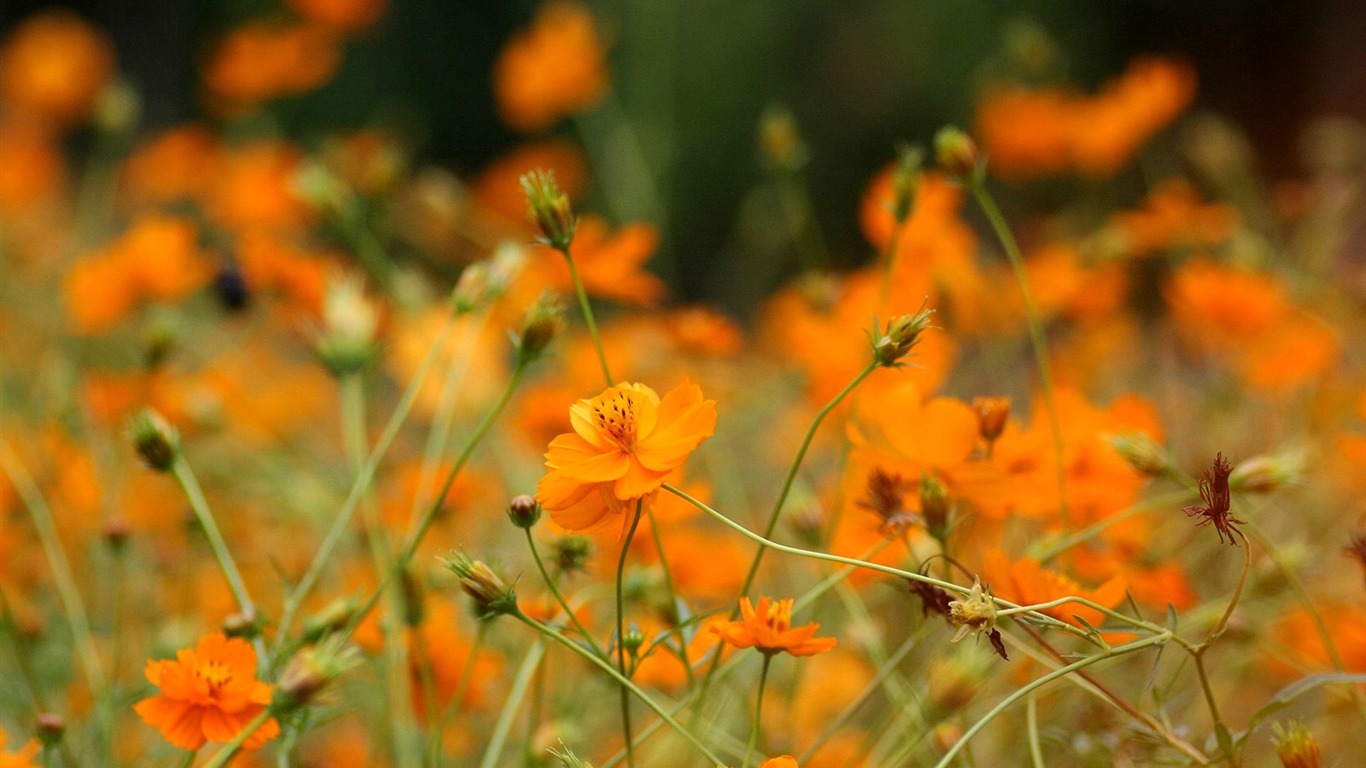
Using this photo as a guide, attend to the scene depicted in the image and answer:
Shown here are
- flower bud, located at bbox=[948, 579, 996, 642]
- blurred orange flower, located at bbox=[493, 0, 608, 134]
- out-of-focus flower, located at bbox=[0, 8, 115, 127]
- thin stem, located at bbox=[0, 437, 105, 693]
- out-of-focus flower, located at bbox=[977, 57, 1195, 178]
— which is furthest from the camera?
out-of-focus flower, located at bbox=[0, 8, 115, 127]

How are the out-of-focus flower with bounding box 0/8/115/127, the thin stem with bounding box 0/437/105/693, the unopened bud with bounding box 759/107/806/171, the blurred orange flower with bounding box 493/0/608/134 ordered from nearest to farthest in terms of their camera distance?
the thin stem with bounding box 0/437/105/693
the unopened bud with bounding box 759/107/806/171
the blurred orange flower with bounding box 493/0/608/134
the out-of-focus flower with bounding box 0/8/115/127

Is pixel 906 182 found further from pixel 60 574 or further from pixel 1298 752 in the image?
pixel 60 574

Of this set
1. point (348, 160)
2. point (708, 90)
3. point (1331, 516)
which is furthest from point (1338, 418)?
point (708, 90)

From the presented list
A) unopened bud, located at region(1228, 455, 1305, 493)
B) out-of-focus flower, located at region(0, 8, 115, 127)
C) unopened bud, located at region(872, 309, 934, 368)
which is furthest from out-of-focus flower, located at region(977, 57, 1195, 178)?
out-of-focus flower, located at region(0, 8, 115, 127)

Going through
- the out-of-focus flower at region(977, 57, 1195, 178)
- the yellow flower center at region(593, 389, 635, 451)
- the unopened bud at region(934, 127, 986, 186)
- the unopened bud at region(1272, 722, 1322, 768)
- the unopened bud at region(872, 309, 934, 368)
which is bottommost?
the out-of-focus flower at region(977, 57, 1195, 178)

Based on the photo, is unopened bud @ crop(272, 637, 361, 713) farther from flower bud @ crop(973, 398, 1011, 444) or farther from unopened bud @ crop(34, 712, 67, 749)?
flower bud @ crop(973, 398, 1011, 444)

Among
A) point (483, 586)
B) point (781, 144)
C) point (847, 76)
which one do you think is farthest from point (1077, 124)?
point (847, 76)

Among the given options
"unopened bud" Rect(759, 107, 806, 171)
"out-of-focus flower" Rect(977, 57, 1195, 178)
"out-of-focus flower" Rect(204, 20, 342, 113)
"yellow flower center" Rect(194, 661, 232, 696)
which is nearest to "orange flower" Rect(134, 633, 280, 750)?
"yellow flower center" Rect(194, 661, 232, 696)

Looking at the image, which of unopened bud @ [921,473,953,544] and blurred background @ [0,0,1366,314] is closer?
unopened bud @ [921,473,953,544]

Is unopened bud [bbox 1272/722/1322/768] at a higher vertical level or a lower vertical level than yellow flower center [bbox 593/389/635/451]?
lower

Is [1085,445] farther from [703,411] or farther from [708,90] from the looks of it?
[708,90]
